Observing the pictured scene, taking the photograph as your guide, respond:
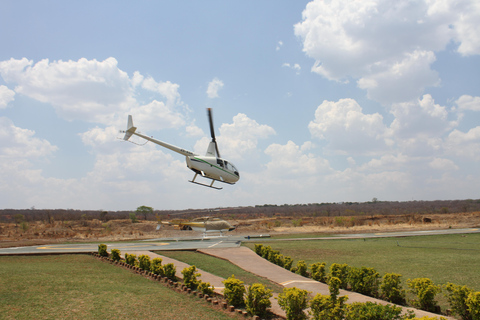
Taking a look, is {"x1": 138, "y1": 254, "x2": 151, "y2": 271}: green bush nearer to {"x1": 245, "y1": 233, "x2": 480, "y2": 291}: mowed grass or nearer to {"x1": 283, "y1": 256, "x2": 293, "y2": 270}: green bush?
{"x1": 283, "y1": 256, "x2": 293, "y2": 270}: green bush

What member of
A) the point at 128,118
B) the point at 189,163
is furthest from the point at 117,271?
the point at 128,118

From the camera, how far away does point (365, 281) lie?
444 inches

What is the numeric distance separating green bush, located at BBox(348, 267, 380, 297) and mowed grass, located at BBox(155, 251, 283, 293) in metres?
2.61

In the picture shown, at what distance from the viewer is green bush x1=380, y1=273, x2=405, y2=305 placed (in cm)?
1027

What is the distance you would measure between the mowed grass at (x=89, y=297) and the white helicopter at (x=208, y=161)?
1028 centimetres

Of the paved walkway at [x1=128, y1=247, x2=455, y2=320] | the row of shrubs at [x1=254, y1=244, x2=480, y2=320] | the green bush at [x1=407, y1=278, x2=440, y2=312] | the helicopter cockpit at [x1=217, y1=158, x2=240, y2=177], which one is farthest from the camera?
the helicopter cockpit at [x1=217, y1=158, x2=240, y2=177]

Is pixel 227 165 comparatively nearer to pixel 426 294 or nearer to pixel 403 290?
pixel 403 290

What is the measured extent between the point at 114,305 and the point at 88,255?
13.0 meters

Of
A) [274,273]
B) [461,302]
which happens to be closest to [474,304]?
[461,302]

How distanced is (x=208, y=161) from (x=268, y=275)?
1155 centimetres

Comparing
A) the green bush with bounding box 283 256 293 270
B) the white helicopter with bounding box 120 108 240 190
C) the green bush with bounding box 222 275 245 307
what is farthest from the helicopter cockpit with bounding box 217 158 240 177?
the green bush with bounding box 222 275 245 307

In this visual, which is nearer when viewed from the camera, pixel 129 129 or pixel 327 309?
pixel 327 309

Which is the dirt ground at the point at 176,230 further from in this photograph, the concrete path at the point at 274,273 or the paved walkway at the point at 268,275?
the paved walkway at the point at 268,275

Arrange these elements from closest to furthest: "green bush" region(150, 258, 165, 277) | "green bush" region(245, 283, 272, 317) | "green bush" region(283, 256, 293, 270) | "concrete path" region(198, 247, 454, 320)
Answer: "green bush" region(245, 283, 272, 317) → "concrete path" region(198, 247, 454, 320) → "green bush" region(150, 258, 165, 277) → "green bush" region(283, 256, 293, 270)
